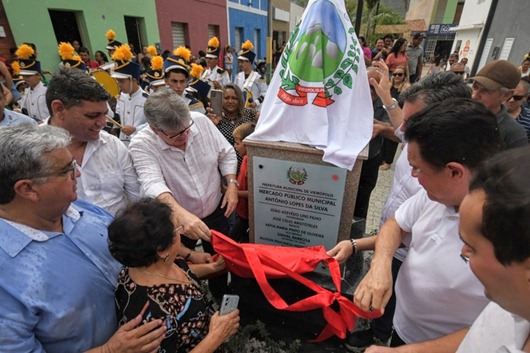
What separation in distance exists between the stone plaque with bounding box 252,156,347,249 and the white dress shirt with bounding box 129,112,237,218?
45 centimetres

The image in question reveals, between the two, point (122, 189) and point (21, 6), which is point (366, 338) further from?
point (21, 6)

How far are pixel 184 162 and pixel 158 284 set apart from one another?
1.09 m

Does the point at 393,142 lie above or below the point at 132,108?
below

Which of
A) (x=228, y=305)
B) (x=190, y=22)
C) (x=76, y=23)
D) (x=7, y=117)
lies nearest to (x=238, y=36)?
(x=190, y=22)

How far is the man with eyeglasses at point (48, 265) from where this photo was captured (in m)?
1.10

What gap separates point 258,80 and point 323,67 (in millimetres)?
5098

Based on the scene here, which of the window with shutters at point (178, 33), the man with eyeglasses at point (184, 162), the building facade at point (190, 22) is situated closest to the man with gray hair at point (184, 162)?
the man with eyeglasses at point (184, 162)

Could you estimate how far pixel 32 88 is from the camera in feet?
17.3

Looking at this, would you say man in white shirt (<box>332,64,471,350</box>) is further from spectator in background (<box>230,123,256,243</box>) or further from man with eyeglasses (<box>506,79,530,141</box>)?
man with eyeglasses (<box>506,79,530,141</box>)

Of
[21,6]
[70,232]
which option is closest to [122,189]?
[70,232]

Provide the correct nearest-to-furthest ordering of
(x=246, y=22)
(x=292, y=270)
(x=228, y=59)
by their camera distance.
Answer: (x=292, y=270) < (x=228, y=59) < (x=246, y=22)

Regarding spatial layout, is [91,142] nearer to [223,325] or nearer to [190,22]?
[223,325]

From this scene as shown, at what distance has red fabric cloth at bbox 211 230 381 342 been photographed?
1.63 m

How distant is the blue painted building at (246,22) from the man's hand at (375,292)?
20989 mm
